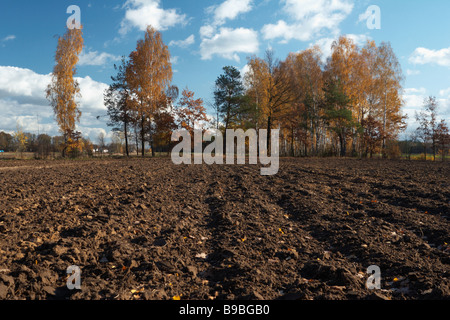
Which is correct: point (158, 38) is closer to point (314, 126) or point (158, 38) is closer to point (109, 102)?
point (109, 102)

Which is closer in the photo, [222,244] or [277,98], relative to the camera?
[222,244]

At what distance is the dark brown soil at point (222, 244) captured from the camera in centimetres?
312

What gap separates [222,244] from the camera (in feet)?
14.6

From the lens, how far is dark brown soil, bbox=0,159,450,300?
3.12m

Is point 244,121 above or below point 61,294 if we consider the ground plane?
above

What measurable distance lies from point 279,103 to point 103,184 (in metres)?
24.2

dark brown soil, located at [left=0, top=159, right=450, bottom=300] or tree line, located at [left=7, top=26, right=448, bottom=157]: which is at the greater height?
tree line, located at [left=7, top=26, right=448, bottom=157]

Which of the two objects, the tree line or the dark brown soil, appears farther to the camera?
the tree line

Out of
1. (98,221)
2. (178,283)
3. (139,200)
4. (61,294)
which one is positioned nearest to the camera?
(61,294)

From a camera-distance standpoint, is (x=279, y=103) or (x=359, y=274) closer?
(x=359, y=274)

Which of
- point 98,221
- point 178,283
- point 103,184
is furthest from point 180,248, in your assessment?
point 103,184

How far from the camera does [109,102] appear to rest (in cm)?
3241

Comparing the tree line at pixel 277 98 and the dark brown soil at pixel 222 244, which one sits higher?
the tree line at pixel 277 98

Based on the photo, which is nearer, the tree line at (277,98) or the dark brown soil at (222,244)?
the dark brown soil at (222,244)
